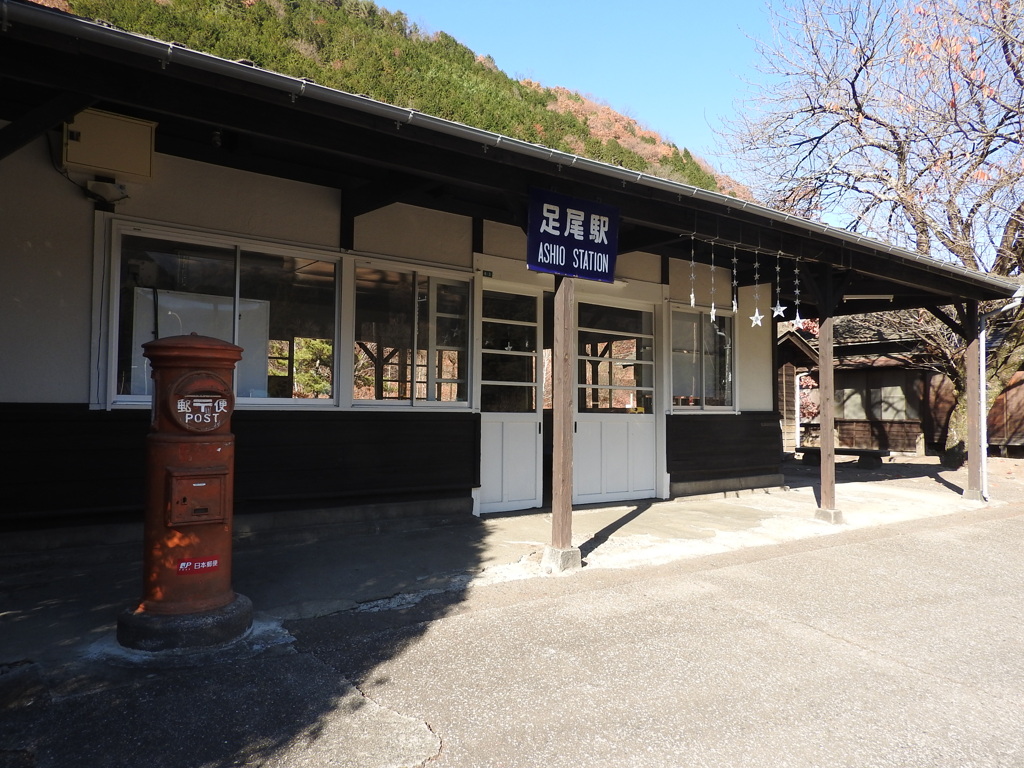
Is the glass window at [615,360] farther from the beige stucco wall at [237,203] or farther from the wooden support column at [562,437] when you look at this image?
the beige stucco wall at [237,203]

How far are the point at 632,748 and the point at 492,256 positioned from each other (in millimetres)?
5443

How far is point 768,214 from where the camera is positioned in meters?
6.48

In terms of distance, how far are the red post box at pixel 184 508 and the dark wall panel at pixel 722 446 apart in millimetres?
6256

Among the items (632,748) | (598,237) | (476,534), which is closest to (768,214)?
(598,237)

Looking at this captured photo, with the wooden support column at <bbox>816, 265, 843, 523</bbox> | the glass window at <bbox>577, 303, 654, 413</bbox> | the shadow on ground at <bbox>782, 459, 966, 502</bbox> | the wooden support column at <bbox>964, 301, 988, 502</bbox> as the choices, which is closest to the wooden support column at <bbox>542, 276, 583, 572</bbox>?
the glass window at <bbox>577, 303, 654, 413</bbox>

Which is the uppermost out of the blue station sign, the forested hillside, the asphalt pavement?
the forested hillside

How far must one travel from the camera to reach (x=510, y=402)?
7574 mm

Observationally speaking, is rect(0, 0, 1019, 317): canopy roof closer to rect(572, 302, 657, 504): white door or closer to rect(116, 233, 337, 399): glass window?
rect(116, 233, 337, 399): glass window

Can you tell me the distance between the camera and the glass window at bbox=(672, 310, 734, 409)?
9.13m

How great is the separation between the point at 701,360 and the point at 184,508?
7303mm

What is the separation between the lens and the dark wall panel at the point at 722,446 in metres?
8.95

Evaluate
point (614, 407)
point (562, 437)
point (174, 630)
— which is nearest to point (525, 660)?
point (174, 630)

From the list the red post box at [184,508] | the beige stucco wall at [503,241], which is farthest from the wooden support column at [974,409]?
the red post box at [184,508]

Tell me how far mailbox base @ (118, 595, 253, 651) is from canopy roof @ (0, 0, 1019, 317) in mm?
2534
